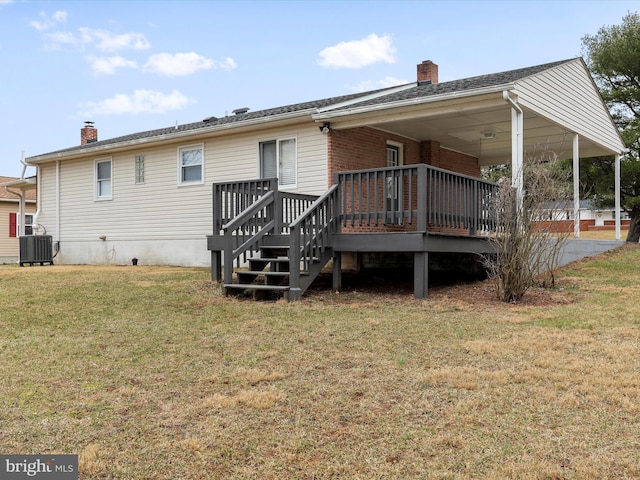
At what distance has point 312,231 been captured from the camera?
877 centimetres

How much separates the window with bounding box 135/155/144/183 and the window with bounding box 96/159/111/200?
134cm

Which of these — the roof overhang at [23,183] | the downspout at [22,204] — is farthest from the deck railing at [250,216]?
the roof overhang at [23,183]

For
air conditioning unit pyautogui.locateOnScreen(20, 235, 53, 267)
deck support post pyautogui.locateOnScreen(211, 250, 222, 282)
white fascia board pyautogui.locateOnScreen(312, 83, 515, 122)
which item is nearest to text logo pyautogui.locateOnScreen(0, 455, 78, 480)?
deck support post pyautogui.locateOnScreen(211, 250, 222, 282)

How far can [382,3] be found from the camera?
15.7 metres

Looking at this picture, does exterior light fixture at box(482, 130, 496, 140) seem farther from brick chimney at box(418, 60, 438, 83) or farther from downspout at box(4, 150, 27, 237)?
downspout at box(4, 150, 27, 237)

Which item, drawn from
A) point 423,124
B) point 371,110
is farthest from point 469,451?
point 423,124

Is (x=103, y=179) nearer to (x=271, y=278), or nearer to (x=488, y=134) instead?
(x=271, y=278)

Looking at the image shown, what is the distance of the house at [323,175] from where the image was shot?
8.88 meters

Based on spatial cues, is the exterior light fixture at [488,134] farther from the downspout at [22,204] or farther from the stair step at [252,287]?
the downspout at [22,204]

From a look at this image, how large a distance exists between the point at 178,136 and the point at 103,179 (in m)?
3.85

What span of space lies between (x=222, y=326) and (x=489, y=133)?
30.6 feet

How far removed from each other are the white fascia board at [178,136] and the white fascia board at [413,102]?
0.40 metres

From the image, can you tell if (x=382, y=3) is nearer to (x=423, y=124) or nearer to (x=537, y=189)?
(x=423, y=124)

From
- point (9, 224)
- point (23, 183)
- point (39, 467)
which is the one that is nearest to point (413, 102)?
point (39, 467)
